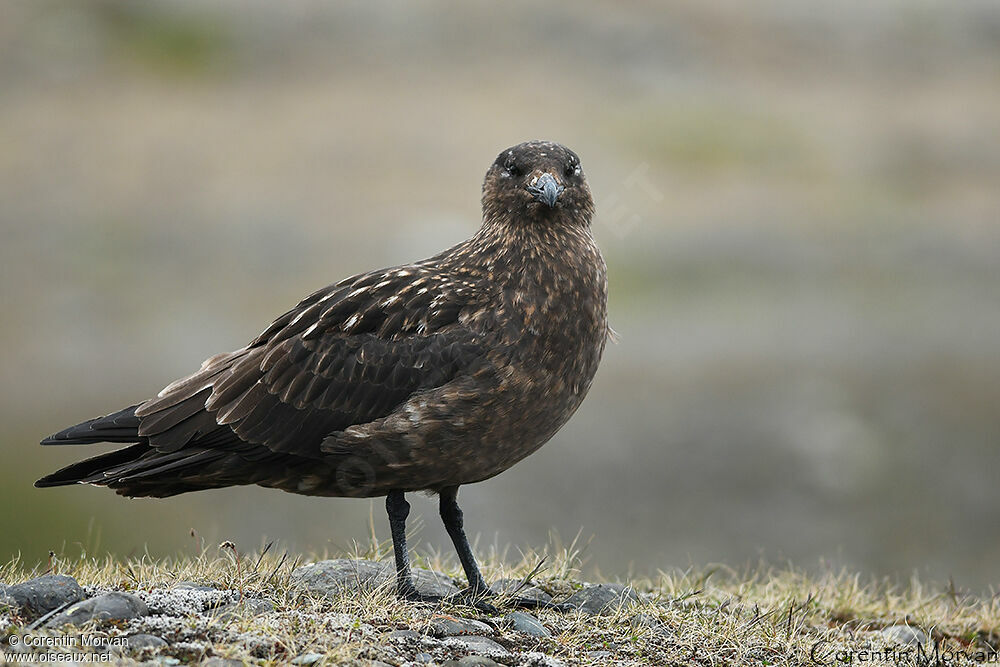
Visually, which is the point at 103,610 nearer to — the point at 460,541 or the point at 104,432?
the point at 104,432

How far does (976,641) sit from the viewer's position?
520 cm

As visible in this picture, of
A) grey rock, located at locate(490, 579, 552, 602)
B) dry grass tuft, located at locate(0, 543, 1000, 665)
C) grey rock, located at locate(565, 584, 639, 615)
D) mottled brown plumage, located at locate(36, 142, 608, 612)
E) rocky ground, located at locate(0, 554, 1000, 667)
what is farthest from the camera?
grey rock, located at locate(490, 579, 552, 602)

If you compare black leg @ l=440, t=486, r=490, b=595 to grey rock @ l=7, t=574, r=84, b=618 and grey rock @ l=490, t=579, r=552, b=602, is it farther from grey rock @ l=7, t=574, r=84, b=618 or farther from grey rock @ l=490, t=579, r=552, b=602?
grey rock @ l=7, t=574, r=84, b=618

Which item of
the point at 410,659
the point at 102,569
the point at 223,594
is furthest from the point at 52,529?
the point at 410,659

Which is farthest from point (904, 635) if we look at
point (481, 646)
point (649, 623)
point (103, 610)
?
point (103, 610)

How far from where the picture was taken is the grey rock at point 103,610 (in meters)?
3.76

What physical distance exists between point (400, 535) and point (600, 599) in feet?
2.83

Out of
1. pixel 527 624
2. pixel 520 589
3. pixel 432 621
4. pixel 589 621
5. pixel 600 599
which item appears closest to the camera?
pixel 432 621

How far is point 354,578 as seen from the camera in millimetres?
4660

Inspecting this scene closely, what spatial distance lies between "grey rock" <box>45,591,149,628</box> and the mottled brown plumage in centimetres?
78

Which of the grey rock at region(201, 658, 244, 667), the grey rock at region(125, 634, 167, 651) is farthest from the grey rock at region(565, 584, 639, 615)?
the grey rock at region(125, 634, 167, 651)

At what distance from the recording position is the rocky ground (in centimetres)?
369

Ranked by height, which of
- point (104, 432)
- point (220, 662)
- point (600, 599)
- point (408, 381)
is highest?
point (408, 381)

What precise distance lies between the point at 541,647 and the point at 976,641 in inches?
89.0
